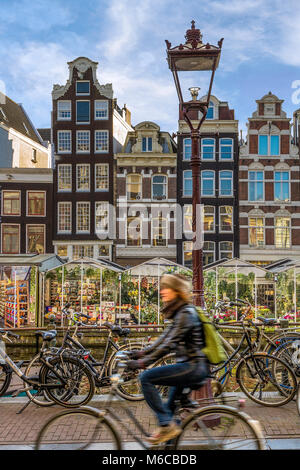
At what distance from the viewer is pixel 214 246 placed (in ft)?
97.9

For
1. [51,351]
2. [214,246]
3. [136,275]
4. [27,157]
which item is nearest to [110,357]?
[51,351]

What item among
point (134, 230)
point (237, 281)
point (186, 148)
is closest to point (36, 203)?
point (134, 230)

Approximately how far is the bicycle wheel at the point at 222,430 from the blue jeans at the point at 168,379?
21 cm

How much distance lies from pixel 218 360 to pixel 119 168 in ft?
90.1

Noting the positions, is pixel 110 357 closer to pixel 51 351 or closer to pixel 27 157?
pixel 51 351

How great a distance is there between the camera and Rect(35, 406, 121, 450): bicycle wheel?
3.63m

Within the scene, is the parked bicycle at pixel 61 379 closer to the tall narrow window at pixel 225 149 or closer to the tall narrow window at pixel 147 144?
the tall narrow window at pixel 225 149

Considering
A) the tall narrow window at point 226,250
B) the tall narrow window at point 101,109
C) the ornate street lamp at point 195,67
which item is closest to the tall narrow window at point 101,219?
the tall narrow window at point 101,109

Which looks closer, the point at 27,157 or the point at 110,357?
the point at 110,357

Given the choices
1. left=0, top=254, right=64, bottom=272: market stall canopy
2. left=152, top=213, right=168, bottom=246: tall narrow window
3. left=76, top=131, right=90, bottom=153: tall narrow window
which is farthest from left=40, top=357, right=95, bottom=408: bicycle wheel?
left=76, top=131, right=90, bottom=153: tall narrow window

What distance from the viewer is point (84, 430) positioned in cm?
369

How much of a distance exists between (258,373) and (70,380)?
242 cm

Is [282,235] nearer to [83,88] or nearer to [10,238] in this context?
[83,88]

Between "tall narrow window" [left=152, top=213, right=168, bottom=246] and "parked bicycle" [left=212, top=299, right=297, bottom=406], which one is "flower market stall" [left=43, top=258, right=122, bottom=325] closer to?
"tall narrow window" [left=152, top=213, right=168, bottom=246]
